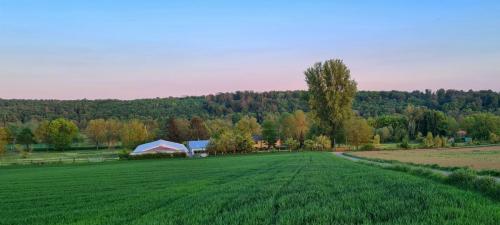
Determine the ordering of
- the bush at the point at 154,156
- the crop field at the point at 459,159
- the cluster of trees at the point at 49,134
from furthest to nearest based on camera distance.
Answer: the cluster of trees at the point at 49,134
the bush at the point at 154,156
the crop field at the point at 459,159

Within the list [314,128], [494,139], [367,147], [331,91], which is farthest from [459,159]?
[314,128]

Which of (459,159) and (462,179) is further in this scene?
(459,159)

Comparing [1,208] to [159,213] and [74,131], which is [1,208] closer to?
[159,213]

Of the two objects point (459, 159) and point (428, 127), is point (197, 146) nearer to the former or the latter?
point (428, 127)

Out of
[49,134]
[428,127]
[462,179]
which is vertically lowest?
[462,179]

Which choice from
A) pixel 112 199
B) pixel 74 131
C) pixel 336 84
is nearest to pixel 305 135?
pixel 336 84

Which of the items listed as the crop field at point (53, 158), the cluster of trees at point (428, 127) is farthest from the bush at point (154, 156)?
A: the cluster of trees at point (428, 127)

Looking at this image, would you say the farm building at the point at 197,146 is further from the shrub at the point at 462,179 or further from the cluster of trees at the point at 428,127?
the shrub at the point at 462,179

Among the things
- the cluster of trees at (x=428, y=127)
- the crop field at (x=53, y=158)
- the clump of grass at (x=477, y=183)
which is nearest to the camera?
the clump of grass at (x=477, y=183)

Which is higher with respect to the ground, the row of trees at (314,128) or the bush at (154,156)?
the row of trees at (314,128)

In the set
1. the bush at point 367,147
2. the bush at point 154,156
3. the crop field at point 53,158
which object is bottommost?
the crop field at point 53,158

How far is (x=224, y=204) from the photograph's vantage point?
12.0 metres

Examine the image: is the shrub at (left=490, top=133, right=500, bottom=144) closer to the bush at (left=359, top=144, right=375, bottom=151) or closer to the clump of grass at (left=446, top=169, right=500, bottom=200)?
the bush at (left=359, top=144, right=375, bottom=151)

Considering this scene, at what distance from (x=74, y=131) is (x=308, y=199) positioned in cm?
13011
